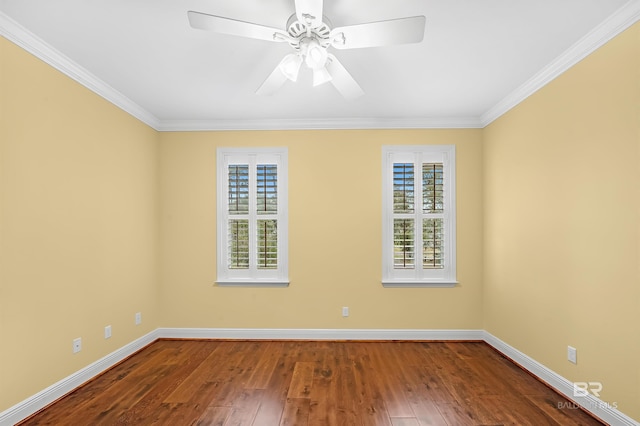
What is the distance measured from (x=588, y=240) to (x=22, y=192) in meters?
4.08

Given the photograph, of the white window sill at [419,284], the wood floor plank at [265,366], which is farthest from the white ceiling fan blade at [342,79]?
the wood floor plank at [265,366]

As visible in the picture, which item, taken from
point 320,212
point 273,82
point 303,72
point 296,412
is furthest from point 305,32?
point 296,412

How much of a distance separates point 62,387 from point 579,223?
425 centimetres

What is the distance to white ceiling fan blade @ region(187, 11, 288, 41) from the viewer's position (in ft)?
5.61

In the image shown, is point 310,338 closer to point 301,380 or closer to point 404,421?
point 301,380

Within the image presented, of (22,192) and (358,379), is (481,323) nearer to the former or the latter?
(358,379)

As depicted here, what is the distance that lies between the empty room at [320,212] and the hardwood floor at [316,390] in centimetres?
3

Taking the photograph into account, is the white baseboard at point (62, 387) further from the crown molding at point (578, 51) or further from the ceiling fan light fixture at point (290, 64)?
the crown molding at point (578, 51)

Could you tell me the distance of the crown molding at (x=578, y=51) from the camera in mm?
2068

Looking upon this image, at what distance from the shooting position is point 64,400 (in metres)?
2.63

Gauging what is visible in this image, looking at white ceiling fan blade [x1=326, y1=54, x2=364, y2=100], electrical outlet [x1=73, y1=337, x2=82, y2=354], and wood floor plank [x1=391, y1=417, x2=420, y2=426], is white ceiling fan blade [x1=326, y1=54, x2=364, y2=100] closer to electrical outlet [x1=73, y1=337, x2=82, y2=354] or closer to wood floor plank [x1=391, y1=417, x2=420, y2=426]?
wood floor plank [x1=391, y1=417, x2=420, y2=426]

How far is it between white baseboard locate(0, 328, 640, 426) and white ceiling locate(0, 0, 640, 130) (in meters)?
2.52

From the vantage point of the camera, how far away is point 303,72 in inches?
113

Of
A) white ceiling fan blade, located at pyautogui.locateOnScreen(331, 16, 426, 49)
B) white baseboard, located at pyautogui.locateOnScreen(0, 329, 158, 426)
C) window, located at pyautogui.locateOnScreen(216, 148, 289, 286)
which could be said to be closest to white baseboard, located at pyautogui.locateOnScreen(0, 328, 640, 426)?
white baseboard, located at pyautogui.locateOnScreen(0, 329, 158, 426)
